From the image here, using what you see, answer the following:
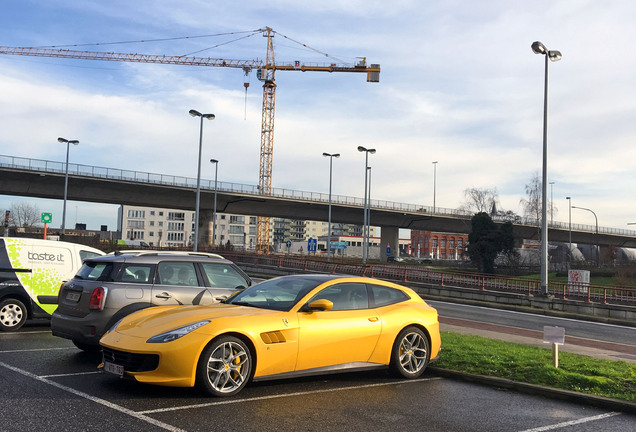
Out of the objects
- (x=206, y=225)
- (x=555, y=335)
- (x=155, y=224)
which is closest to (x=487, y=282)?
(x=555, y=335)

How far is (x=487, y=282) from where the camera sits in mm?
28344

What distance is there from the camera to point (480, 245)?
187ft

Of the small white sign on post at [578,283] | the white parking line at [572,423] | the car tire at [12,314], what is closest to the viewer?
the white parking line at [572,423]

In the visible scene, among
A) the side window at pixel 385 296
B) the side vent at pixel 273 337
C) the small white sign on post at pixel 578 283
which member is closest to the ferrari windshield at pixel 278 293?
the side vent at pixel 273 337

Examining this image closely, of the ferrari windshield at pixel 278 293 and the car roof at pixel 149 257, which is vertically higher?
the car roof at pixel 149 257

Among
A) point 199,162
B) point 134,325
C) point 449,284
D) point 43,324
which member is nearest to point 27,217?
point 199,162

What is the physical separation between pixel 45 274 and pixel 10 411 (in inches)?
245

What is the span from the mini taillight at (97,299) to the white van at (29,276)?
12.0 ft

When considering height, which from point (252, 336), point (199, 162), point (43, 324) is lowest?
point (43, 324)

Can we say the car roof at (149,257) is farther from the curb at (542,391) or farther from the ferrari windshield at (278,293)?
the curb at (542,391)

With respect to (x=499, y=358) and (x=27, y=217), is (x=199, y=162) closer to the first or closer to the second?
(x=499, y=358)

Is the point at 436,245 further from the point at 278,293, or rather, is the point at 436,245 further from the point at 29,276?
the point at 278,293

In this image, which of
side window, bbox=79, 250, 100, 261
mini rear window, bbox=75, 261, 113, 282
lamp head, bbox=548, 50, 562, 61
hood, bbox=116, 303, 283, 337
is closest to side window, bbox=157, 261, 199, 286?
mini rear window, bbox=75, 261, 113, 282

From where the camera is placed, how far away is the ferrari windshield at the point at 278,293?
270 inches
